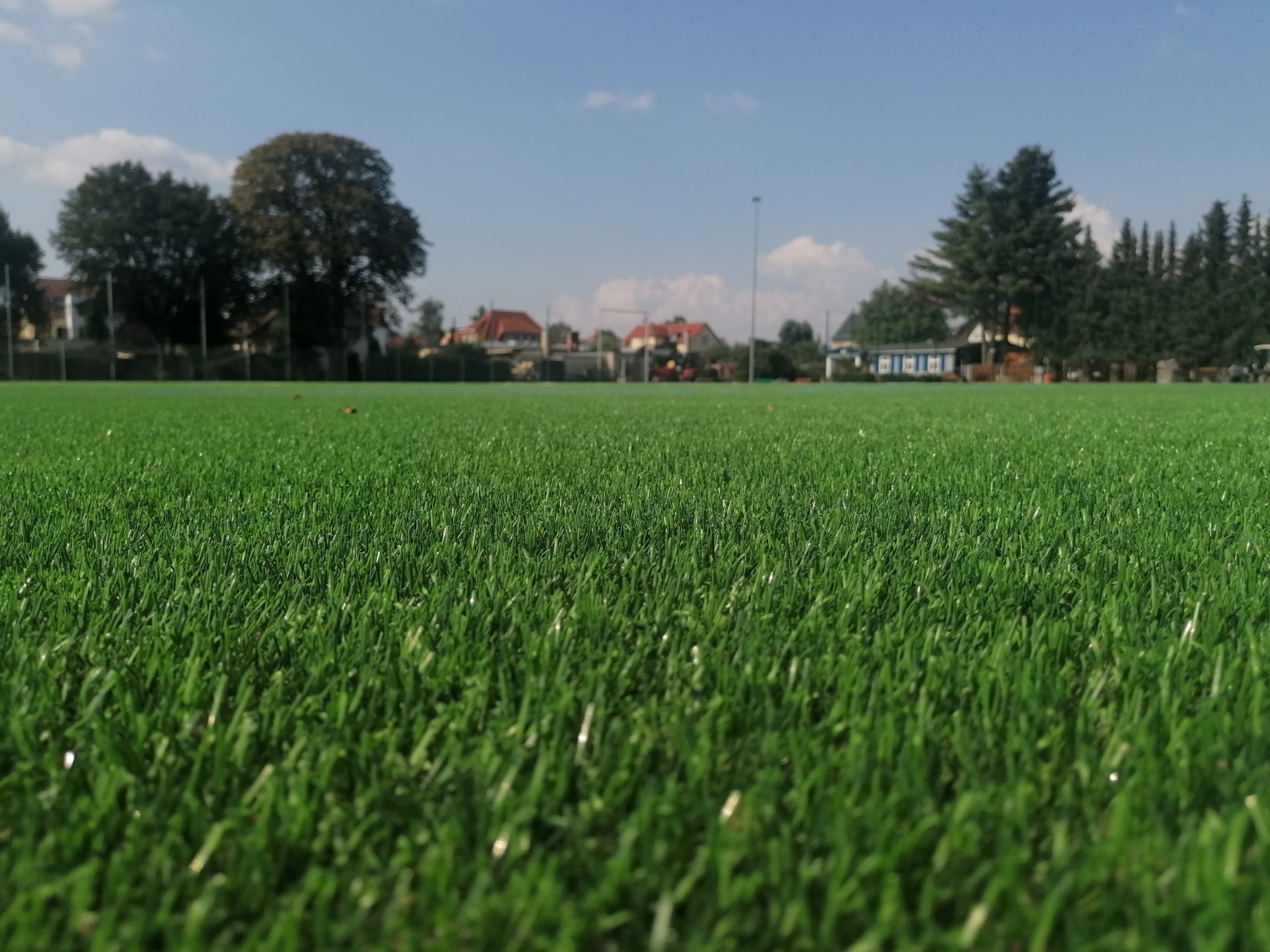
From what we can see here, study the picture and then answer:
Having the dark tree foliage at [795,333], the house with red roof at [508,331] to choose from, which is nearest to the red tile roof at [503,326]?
the house with red roof at [508,331]

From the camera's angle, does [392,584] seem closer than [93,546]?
Yes

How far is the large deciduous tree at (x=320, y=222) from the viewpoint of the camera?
4503cm

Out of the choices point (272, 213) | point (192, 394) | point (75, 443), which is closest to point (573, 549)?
point (75, 443)

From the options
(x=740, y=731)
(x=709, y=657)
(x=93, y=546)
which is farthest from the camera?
(x=93, y=546)

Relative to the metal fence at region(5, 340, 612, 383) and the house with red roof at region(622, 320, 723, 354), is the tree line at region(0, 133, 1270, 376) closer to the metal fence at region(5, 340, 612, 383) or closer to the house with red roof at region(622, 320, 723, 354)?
the metal fence at region(5, 340, 612, 383)

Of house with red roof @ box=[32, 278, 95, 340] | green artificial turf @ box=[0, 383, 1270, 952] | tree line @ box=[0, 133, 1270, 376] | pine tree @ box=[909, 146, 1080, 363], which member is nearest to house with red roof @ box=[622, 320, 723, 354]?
tree line @ box=[0, 133, 1270, 376]

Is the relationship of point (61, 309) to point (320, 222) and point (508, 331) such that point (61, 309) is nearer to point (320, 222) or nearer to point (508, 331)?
point (508, 331)

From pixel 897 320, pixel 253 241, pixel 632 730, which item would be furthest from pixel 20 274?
pixel 897 320

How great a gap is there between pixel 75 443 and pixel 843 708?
5.38 metres

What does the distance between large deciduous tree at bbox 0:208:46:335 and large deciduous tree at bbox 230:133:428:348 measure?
796 inches

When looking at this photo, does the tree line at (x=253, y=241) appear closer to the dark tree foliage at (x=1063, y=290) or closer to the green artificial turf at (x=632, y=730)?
the dark tree foliage at (x=1063, y=290)

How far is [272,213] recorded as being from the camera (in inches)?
1783

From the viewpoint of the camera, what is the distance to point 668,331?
11756cm

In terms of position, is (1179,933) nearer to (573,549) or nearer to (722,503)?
(573,549)
